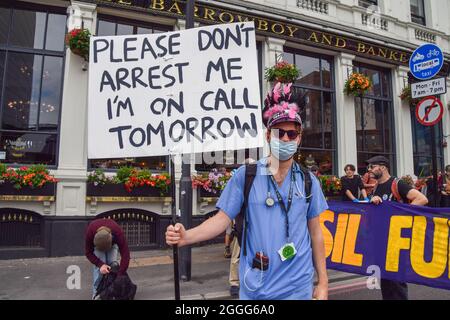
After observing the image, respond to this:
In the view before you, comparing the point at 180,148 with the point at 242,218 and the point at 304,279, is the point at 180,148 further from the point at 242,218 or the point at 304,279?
the point at 304,279

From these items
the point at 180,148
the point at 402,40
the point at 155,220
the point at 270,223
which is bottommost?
the point at 155,220

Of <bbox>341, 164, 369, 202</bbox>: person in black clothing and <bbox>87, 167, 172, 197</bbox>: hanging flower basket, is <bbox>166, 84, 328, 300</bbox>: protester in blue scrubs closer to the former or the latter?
<bbox>87, 167, 172, 197</bbox>: hanging flower basket

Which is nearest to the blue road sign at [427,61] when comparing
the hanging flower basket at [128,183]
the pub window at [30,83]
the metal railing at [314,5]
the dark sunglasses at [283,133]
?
the metal railing at [314,5]

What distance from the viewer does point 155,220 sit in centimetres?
905

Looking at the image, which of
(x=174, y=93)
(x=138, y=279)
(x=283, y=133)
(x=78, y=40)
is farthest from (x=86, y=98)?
(x=283, y=133)

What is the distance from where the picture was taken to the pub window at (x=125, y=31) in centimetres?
896

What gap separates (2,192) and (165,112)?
21.6ft

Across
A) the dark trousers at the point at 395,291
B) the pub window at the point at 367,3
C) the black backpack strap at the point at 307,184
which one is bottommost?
the dark trousers at the point at 395,291

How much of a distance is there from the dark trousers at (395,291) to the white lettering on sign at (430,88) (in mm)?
4853

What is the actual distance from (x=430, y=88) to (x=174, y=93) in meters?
6.89

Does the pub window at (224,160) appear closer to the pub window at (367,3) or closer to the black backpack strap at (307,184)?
the black backpack strap at (307,184)

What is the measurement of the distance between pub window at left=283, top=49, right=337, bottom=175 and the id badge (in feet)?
31.4
